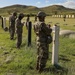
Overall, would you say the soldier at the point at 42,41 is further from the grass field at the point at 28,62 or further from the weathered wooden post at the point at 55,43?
the weathered wooden post at the point at 55,43

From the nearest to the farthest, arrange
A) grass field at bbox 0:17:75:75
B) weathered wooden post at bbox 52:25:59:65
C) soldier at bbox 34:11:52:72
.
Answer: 1. soldier at bbox 34:11:52:72
2. grass field at bbox 0:17:75:75
3. weathered wooden post at bbox 52:25:59:65

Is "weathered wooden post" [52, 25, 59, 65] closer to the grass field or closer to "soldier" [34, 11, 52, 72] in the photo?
the grass field

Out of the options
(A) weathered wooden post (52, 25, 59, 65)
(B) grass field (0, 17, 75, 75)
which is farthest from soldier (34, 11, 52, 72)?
(A) weathered wooden post (52, 25, 59, 65)

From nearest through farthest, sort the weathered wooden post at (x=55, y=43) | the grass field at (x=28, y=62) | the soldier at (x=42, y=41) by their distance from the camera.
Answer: the soldier at (x=42, y=41) → the grass field at (x=28, y=62) → the weathered wooden post at (x=55, y=43)

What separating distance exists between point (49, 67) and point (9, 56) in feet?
10.0

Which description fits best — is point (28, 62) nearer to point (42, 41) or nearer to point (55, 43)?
point (55, 43)

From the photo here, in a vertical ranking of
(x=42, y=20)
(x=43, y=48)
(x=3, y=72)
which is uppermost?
(x=42, y=20)

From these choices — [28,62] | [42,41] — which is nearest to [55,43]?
[42,41]

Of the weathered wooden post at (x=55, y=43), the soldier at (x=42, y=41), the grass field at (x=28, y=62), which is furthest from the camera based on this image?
the weathered wooden post at (x=55, y=43)

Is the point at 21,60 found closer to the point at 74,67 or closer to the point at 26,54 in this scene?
the point at 26,54

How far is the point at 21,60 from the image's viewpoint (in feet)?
38.4

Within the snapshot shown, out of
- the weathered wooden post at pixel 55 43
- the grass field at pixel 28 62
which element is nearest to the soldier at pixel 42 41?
the grass field at pixel 28 62

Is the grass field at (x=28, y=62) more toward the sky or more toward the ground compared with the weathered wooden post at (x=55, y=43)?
more toward the ground

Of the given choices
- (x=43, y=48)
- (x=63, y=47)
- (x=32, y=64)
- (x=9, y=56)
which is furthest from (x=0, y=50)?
(x=43, y=48)
